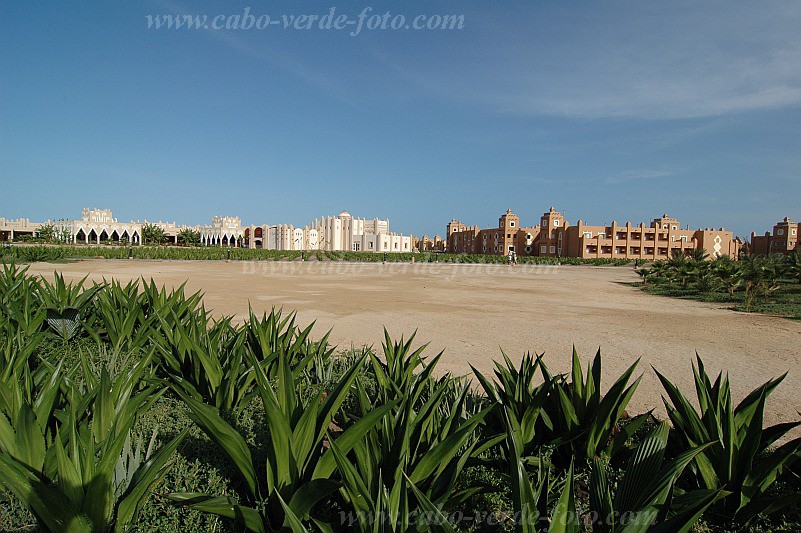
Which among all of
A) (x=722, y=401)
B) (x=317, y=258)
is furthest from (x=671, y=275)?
(x=317, y=258)

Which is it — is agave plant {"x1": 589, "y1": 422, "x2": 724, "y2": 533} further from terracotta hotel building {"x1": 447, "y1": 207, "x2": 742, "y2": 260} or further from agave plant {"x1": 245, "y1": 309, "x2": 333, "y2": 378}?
terracotta hotel building {"x1": 447, "y1": 207, "x2": 742, "y2": 260}

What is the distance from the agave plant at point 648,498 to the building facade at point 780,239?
64709 millimetres

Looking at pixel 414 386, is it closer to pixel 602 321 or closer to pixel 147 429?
pixel 147 429

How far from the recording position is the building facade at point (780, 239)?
171ft

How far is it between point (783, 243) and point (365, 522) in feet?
226

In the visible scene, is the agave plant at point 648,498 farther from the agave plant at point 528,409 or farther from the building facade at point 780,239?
the building facade at point 780,239

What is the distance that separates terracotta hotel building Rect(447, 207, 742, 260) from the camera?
54.8m

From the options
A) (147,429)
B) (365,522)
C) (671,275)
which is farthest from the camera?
(671,275)

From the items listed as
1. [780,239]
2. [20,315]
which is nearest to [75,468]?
[20,315]

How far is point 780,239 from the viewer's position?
175 ft

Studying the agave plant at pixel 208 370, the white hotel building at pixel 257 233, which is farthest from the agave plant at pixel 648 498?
the white hotel building at pixel 257 233

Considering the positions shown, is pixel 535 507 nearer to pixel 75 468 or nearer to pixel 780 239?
pixel 75 468

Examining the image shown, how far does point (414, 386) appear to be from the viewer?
2.67 meters

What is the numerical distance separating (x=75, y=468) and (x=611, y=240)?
60199mm
